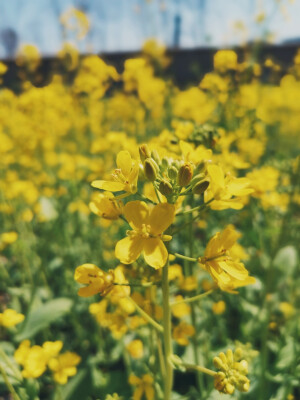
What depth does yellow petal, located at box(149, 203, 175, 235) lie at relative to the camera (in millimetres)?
1095

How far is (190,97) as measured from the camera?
5.21m

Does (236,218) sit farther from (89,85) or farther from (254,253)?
(89,85)

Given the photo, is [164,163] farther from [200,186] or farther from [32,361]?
[32,361]

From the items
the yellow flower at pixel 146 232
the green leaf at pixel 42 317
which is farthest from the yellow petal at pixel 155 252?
the green leaf at pixel 42 317

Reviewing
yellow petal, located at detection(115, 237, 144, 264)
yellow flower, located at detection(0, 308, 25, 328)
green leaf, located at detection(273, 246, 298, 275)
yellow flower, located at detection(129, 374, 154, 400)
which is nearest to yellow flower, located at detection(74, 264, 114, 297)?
yellow petal, located at detection(115, 237, 144, 264)

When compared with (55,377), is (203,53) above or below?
above

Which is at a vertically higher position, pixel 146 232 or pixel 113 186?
pixel 113 186

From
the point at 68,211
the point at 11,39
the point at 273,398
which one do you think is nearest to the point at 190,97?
the point at 68,211

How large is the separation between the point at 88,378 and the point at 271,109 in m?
7.37

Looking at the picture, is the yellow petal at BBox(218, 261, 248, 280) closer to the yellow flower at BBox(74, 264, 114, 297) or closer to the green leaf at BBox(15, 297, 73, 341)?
the yellow flower at BBox(74, 264, 114, 297)

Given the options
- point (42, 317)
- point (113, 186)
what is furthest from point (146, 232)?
point (42, 317)

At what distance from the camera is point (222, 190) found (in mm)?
1182

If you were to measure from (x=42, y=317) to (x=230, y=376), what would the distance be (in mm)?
1460

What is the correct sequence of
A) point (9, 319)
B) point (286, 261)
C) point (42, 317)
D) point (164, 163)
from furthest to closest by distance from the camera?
point (286, 261)
point (42, 317)
point (9, 319)
point (164, 163)
